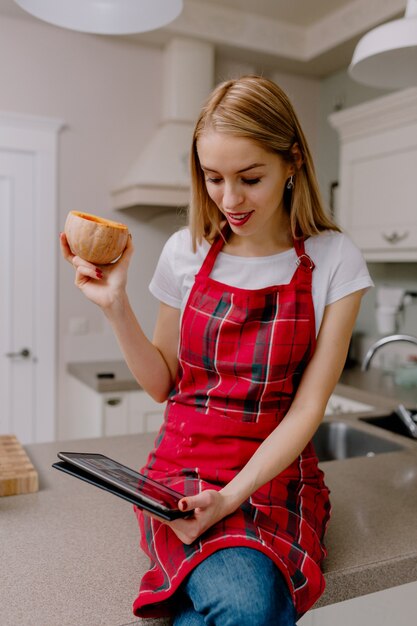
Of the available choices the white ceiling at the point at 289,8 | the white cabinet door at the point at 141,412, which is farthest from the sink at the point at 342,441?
the white ceiling at the point at 289,8

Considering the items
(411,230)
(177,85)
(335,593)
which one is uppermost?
(177,85)

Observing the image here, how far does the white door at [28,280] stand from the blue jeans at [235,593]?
254cm

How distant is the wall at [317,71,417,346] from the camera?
3104 mm

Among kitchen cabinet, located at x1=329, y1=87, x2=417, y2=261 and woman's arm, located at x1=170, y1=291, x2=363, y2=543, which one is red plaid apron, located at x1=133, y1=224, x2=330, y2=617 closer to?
woman's arm, located at x1=170, y1=291, x2=363, y2=543

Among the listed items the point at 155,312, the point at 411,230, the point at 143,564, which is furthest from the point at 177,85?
the point at 143,564

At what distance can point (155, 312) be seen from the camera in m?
3.50

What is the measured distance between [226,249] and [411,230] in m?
1.66

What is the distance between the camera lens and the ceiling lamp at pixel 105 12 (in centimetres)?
126

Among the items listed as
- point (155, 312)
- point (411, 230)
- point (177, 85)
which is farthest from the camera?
point (155, 312)

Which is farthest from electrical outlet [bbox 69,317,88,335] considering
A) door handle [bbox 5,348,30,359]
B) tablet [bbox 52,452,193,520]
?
tablet [bbox 52,452,193,520]

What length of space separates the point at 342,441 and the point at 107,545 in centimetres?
100

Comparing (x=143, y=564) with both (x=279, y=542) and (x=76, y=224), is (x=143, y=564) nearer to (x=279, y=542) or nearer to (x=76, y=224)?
(x=279, y=542)

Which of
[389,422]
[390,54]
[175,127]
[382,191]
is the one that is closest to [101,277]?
[390,54]

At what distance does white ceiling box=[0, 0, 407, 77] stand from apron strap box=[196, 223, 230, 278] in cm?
219
